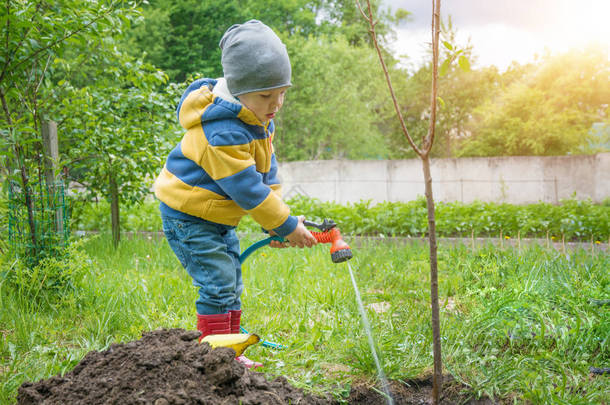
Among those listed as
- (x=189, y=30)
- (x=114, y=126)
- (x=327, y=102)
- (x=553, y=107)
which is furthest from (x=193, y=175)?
(x=189, y=30)

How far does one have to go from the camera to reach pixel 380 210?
5.96 metres

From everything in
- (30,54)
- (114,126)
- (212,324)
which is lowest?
(212,324)

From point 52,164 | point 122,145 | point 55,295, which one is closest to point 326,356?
point 55,295

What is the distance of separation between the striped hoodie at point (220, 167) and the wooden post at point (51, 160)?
1.23m

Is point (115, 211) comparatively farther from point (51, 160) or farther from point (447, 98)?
point (447, 98)

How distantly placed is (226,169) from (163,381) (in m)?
0.86

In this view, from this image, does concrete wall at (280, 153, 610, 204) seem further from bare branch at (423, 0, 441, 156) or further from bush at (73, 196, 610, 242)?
bare branch at (423, 0, 441, 156)

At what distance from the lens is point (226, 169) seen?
1.97 m

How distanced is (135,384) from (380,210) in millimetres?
4730

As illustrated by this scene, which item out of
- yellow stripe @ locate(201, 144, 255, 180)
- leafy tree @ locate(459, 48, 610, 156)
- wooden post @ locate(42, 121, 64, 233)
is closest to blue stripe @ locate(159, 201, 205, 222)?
yellow stripe @ locate(201, 144, 255, 180)

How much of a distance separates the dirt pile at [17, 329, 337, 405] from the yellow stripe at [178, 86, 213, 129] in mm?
935

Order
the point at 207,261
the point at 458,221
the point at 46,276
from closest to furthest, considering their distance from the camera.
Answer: the point at 207,261
the point at 46,276
the point at 458,221

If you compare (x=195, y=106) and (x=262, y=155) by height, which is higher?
(x=195, y=106)

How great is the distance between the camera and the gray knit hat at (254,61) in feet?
6.37
